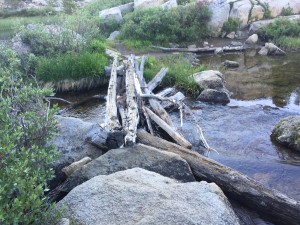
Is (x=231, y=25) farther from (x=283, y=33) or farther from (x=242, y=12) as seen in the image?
Result: (x=283, y=33)

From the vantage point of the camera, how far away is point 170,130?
10.0 meters

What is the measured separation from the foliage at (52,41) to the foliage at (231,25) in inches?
542

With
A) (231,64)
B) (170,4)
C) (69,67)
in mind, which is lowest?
(231,64)

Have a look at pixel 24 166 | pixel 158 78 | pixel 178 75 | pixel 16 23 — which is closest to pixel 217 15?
pixel 178 75

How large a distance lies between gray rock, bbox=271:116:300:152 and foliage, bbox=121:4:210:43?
15425mm

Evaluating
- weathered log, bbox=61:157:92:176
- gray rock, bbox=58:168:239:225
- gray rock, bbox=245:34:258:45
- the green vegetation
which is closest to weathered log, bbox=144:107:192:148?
weathered log, bbox=61:157:92:176

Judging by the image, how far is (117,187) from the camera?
5902mm

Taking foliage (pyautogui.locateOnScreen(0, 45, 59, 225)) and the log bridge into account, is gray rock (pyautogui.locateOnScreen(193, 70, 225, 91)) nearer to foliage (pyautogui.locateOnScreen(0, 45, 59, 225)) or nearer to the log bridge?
the log bridge

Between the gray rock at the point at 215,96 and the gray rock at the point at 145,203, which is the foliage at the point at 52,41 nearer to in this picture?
the gray rock at the point at 215,96

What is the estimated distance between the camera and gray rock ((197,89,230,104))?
14.7m

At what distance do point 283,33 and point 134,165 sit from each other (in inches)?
837

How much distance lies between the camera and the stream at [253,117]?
9.48 m

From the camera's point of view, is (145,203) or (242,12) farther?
(242,12)

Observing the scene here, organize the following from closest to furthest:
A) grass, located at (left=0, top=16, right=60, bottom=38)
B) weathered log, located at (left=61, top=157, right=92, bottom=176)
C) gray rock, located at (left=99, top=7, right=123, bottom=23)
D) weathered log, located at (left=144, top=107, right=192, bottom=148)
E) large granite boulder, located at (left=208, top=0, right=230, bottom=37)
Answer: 1. weathered log, located at (left=61, top=157, right=92, bottom=176)
2. weathered log, located at (left=144, top=107, right=192, bottom=148)
3. grass, located at (left=0, top=16, right=60, bottom=38)
4. large granite boulder, located at (left=208, top=0, right=230, bottom=37)
5. gray rock, located at (left=99, top=7, right=123, bottom=23)
